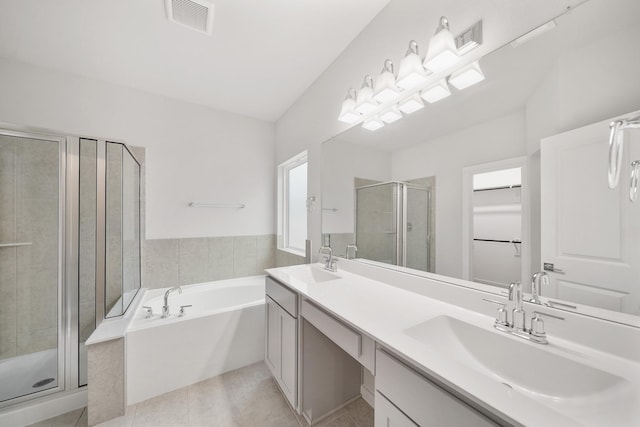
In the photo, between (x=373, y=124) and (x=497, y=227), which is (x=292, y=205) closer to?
(x=373, y=124)

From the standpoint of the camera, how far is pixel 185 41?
1.69 meters

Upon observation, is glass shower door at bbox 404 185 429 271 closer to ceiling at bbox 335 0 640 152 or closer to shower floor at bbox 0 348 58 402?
ceiling at bbox 335 0 640 152

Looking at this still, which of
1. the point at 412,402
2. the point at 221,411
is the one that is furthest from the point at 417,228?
the point at 221,411

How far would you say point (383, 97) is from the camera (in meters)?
1.39

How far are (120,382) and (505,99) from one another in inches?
100.0

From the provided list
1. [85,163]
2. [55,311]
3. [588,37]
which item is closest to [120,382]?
[55,311]

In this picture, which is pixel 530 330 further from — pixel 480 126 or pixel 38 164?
pixel 38 164

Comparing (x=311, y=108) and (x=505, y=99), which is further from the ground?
(x=311, y=108)

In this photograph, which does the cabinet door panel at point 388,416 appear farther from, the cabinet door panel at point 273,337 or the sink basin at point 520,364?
the cabinet door panel at point 273,337

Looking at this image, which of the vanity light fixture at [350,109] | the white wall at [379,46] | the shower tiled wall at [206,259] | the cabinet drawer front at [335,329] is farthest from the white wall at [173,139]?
the cabinet drawer front at [335,329]

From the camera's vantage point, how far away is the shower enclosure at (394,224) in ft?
4.03

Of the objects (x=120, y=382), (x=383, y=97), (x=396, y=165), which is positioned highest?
(x=383, y=97)

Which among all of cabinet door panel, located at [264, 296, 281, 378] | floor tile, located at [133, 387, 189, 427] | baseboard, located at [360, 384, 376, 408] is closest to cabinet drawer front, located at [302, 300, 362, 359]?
cabinet door panel, located at [264, 296, 281, 378]

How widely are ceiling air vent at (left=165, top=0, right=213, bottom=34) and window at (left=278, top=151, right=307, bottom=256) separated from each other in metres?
1.39
